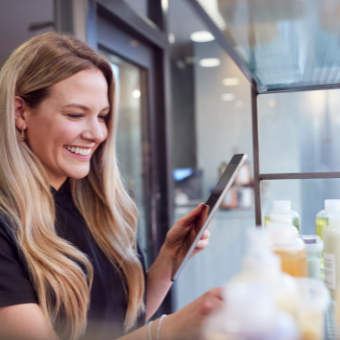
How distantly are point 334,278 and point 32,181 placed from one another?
722 millimetres

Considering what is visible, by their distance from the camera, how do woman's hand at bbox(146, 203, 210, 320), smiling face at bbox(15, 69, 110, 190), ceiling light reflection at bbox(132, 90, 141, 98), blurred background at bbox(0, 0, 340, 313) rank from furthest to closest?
ceiling light reflection at bbox(132, 90, 141, 98) < blurred background at bbox(0, 0, 340, 313) < smiling face at bbox(15, 69, 110, 190) < woman's hand at bbox(146, 203, 210, 320)

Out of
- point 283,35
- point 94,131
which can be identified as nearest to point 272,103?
point 94,131

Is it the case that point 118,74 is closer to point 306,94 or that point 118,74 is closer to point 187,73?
point 187,73

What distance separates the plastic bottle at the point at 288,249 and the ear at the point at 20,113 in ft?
2.37

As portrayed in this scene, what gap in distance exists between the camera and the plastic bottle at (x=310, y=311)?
0.42 m

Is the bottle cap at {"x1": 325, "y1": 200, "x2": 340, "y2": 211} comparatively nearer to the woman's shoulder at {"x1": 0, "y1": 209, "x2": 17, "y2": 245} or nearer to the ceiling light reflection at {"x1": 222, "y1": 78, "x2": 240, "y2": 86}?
the woman's shoulder at {"x1": 0, "y1": 209, "x2": 17, "y2": 245}

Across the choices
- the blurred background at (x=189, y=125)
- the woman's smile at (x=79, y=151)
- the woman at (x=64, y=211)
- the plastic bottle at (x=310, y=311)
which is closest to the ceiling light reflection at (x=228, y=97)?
the blurred background at (x=189, y=125)

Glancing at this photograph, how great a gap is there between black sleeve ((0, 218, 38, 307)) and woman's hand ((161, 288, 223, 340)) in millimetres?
330

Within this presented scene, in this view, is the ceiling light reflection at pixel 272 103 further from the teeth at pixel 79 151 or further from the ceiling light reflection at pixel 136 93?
the teeth at pixel 79 151

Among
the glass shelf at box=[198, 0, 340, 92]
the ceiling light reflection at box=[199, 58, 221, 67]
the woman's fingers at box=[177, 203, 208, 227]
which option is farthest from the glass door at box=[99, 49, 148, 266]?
the glass shelf at box=[198, 0, 340, 92]

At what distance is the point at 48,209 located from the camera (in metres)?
0.98

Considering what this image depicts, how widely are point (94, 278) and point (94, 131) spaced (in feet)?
1.30

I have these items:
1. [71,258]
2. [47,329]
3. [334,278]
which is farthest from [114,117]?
[334,278]

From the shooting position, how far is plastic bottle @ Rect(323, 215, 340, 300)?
0.65 meters
